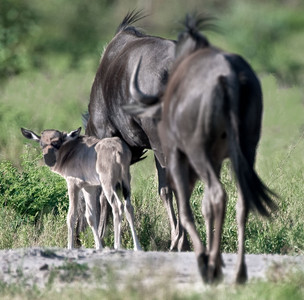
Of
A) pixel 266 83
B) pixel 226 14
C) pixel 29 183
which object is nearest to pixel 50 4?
pixel 226 14

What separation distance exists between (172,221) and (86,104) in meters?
9.53

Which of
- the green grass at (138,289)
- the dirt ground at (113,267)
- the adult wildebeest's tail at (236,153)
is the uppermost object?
the adult wildebeest's tail at (236,153)

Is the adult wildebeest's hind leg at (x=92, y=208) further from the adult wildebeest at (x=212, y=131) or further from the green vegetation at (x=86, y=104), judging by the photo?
the adult wildebeest at (x=212, y=131)

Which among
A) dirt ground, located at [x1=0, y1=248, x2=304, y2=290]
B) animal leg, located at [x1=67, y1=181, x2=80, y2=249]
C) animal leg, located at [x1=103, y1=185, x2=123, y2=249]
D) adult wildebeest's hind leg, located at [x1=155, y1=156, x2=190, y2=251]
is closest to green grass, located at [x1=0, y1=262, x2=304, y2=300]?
dirt ground, located at [x1=0, y1=248, x2=304, y2=290]

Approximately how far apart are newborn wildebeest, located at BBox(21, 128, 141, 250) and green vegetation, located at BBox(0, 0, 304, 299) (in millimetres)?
664

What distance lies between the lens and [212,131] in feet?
23.4

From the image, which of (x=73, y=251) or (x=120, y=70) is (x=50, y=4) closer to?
(x=120, y=70)

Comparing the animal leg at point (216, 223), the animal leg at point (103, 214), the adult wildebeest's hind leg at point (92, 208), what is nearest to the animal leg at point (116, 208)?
the adult wildebeest's hind leg at point (92, 208)

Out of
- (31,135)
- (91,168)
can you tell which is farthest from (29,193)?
(91,168)

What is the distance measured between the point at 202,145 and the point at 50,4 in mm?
21597

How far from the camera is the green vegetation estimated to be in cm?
1038

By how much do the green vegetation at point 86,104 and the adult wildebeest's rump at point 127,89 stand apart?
0.34m

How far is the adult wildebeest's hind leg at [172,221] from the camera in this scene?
404 inches

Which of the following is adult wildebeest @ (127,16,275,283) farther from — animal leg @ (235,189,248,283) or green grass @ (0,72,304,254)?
green grass @ (0,72,304,254)
